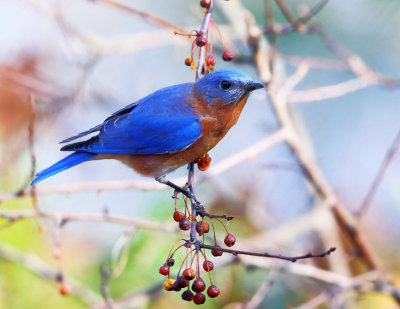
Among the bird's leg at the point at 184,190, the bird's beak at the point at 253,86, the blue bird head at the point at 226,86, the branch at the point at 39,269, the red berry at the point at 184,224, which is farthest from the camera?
the branch at the point at 39,269

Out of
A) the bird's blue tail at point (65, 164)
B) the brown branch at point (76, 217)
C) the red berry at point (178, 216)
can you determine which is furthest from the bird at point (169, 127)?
the red berry at point (178, 216)

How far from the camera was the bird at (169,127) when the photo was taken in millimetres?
3338

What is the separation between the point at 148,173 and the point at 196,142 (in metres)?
0.46

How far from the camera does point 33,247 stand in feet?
14.4

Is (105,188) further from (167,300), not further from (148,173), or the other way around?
(167,300)

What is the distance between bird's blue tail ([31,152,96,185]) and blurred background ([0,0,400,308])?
0.16 m

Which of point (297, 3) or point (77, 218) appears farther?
point (297, 3)

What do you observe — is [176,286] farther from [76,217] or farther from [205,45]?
[205,45]

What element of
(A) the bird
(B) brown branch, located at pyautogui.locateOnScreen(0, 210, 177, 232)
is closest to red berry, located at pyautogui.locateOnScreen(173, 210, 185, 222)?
(B) brown branch, located at pyautogui.locateOnScreen(0, 210, 177, 232)

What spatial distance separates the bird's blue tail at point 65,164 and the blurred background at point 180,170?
16cm

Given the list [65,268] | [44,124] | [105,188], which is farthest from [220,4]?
[65,268]

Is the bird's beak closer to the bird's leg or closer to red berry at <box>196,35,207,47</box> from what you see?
red berry at <box>196,35,207,47</box>

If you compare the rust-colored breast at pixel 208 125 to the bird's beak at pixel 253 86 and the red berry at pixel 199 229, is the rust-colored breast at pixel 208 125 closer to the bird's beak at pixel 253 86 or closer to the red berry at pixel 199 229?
the bird's beak at pixel 253 86

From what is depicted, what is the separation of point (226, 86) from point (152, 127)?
59cm
